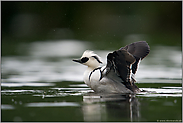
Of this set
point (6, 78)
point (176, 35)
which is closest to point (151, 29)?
point (176, 35)

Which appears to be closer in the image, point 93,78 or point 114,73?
point 114,73

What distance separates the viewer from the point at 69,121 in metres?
7.13

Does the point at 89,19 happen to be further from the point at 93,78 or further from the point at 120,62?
the point at 120,62

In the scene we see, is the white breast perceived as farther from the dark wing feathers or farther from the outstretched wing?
the outstretched wing

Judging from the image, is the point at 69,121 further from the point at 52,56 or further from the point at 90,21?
the point at 90,21

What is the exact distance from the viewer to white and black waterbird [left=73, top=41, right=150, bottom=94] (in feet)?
31.3

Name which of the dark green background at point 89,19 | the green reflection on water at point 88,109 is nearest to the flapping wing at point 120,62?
the green reflection on water at point 88,109

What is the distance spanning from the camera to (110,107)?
322 inches

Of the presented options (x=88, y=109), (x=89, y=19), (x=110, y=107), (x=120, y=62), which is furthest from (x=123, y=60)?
(x=89, y=19)

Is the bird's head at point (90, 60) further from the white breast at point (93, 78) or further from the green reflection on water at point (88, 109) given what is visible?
the green reflection on water at point (88, 109)

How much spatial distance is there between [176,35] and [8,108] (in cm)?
2322

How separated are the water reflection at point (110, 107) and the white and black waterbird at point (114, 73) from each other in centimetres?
43

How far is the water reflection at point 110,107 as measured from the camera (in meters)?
7.38

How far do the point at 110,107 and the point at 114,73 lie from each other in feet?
6.36
